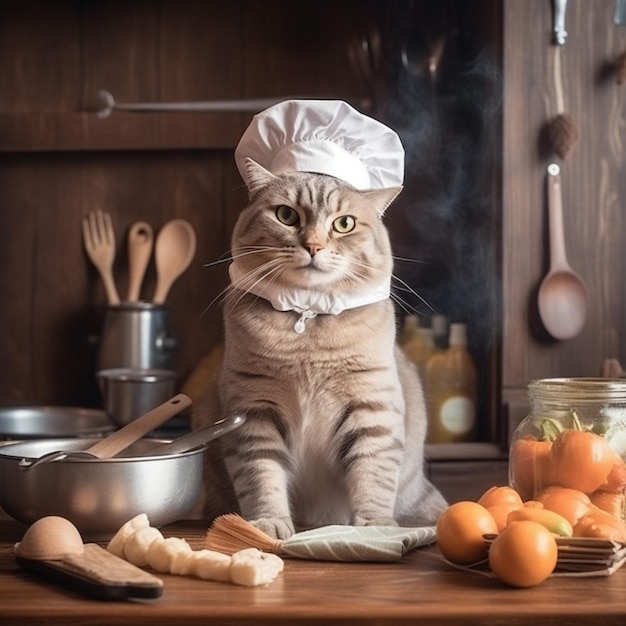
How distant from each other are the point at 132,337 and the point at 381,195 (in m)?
0.99

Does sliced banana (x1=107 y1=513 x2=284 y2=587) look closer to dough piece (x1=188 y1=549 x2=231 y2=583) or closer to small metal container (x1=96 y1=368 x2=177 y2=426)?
dough piece (x1=188 y1=549 x2=231 y2=583)

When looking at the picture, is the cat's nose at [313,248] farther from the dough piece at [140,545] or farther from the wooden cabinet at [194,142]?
the wooden cabinet at [194,142]

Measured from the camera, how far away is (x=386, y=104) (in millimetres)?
2223

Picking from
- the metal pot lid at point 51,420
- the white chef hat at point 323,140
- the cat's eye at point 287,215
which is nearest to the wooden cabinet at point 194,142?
the metal pot lid at point 51,420

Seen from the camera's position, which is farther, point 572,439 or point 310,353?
point 310,353

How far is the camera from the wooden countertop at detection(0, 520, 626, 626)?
3.00 ft

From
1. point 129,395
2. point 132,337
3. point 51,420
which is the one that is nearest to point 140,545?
point 129,395

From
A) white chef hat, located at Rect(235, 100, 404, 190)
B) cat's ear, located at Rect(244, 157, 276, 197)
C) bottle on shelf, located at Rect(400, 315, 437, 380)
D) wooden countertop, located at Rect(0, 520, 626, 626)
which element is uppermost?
white chef hat, located at Rect(235, 100, 404, 190)

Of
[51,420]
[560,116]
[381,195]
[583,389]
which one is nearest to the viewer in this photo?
[583,389]

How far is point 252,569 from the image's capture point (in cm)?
100

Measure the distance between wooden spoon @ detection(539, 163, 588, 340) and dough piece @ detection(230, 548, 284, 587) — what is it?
1.07 metres

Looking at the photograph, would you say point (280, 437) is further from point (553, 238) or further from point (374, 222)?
point (553, 238)

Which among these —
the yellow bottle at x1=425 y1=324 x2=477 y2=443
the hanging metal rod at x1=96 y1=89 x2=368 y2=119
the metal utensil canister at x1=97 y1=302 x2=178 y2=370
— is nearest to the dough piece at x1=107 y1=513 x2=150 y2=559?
the yellow bottle at x1=425 y1=324 x2=477 y2=443

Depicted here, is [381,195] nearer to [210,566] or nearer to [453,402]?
[210,566]
